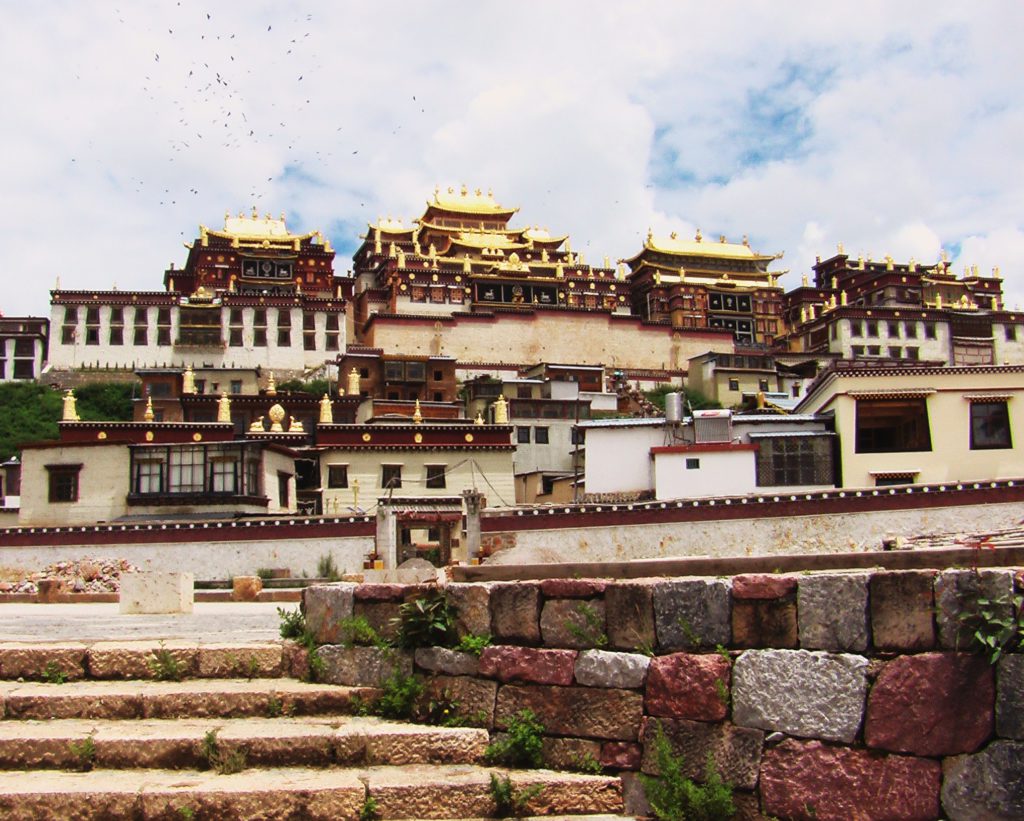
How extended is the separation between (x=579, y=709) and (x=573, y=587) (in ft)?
2.82

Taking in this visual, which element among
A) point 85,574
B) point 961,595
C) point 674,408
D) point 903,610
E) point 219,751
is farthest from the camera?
point 674,408

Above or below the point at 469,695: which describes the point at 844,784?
below

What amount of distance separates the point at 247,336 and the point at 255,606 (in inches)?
2188

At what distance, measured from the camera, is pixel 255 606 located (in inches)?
713

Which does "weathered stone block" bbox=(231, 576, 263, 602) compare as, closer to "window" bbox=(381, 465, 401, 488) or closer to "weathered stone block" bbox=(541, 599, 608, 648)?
"weathered stone block" bbox=(541, 599, 608, 648)

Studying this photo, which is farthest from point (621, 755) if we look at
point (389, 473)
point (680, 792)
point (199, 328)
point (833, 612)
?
point (199, 328)

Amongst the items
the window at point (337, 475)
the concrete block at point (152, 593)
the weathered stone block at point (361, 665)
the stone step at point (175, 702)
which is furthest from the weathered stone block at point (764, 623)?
the window at point (337, 475)

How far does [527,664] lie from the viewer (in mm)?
8102

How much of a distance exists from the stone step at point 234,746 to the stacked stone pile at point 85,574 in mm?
26803

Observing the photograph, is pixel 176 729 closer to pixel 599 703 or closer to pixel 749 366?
pixel 599 703

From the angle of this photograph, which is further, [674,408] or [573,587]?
[674,408]

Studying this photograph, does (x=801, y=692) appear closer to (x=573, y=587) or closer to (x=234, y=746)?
(x=573, y=587)

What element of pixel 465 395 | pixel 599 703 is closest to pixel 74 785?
pixel 599 703

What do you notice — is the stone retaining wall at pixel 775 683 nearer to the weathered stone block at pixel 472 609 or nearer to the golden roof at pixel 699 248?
the weathered stone block at pixel 472 609
